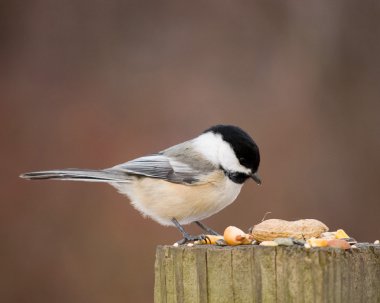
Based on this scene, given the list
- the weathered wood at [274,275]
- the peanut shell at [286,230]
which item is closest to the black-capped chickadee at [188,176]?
the peanut shell at [286,230]

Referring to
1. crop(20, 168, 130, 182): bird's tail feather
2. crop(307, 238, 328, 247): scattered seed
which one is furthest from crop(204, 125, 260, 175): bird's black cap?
crop(307, 238, 328, 247): scattered seed

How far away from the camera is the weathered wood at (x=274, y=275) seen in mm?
1402

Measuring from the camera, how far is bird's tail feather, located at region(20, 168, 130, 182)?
7.57ft

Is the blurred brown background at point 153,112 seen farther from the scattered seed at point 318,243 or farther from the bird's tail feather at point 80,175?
the scattered seed at point 318,243

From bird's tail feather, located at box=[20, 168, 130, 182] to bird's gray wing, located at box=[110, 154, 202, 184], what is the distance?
0.03m

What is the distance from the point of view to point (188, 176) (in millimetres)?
2541

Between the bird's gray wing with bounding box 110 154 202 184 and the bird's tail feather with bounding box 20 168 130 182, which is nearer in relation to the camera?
the bird's tail feather with bounding box 20 168 130 182

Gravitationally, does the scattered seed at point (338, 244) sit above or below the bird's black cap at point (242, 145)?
below

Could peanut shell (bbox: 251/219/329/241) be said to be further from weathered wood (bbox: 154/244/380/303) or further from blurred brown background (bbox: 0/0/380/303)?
blurred brown background (bbox: 0/0/380/303)

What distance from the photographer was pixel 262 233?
1.75m

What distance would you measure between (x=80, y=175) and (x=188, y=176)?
42 cm

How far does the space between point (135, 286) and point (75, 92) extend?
1.45m

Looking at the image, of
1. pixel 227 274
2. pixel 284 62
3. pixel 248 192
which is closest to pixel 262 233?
pixel 227 274

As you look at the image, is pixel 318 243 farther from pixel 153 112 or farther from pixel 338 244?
pixel 153 112
